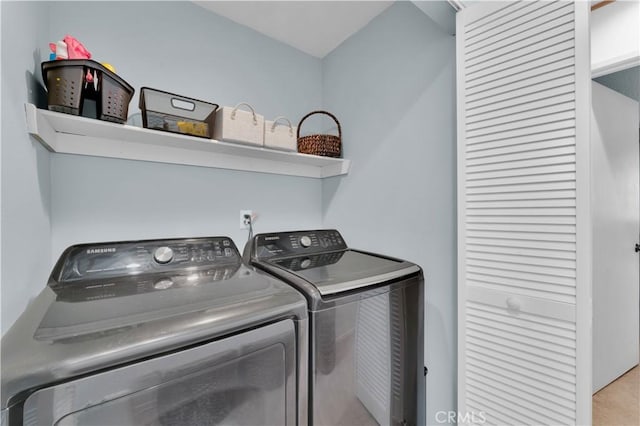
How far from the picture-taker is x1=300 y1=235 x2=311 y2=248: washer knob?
1597 mm

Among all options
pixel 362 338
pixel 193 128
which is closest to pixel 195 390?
pixel 362 338

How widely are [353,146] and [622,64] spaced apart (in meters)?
1.23

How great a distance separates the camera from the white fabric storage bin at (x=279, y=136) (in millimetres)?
1504

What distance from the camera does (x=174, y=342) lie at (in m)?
0.65

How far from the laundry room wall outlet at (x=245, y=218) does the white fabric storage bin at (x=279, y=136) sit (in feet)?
1.57

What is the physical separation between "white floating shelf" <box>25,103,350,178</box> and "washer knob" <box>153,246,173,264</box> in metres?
0.53

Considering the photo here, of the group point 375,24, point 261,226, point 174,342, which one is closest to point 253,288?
point 174,342

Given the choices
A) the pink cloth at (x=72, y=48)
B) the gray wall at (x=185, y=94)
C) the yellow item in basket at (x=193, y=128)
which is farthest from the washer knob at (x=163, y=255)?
the pink cloth at (x=72, y=48)

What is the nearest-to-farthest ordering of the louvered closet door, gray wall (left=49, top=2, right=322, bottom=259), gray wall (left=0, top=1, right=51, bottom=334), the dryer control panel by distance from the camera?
gray wall (left=0, top=1, right=51, bottom=334), the louvered closet door, gray wall (left=49, top=2, right=322, bottom=259), the dryer control panel

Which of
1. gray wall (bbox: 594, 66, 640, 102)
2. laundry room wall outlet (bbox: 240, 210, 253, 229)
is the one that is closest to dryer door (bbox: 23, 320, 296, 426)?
laundry room wall outlet (bbox: 240, 210, 253, 229)

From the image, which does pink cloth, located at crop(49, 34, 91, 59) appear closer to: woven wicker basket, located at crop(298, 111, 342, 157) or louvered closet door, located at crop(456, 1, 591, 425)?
woven wicker basket, located at crop(298, 111, 342, 157)

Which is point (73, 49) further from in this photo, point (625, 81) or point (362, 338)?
point (625, 81)

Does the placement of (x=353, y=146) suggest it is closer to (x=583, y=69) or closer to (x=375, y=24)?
(x=375, y=24)

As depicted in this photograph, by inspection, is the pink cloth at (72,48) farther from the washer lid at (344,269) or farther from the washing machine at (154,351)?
the washer lid at (344,269)
